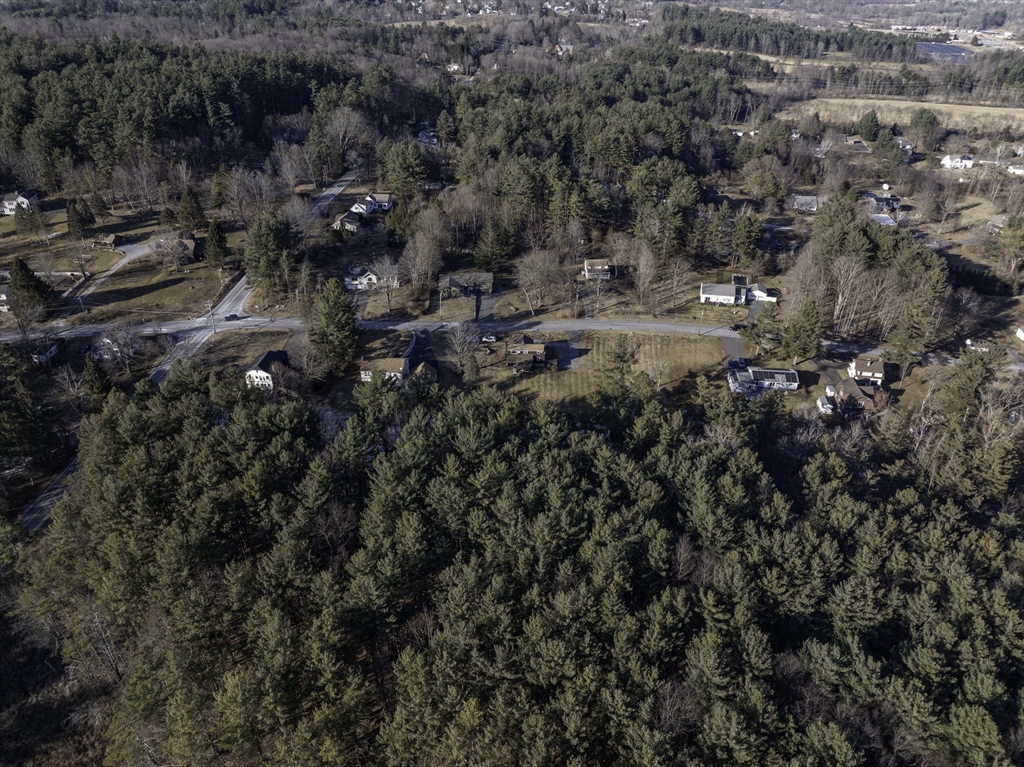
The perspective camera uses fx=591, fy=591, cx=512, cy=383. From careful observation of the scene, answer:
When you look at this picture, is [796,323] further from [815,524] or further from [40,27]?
[40,27]

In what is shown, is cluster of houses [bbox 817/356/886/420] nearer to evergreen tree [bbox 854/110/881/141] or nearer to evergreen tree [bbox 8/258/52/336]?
evergreen tree [bbox 8/258/52/336]

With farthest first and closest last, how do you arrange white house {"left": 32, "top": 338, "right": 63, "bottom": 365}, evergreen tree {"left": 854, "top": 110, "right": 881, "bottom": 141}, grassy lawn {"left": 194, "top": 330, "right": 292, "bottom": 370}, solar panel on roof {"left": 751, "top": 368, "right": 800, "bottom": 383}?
evergreen tree {"left": 854, "top": 110, "right": 881, "bottom": 141} < grassy lawn {"left": 194, "top": 330, "right": 292, "bottom": 370} < solar panel on roof {"left": 751, "top": 368, "right": 800, "bottom": 383} < white house {"left": 32, "top": 338, "right": 63, "bottom": 365}

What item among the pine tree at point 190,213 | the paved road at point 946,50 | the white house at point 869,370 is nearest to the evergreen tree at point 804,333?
the white house at point 869,370

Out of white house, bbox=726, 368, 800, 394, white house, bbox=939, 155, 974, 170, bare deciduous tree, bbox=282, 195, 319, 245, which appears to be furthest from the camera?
white house, bbox=939, 155, 974, 170

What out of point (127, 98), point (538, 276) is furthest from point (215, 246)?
point (127, 98)

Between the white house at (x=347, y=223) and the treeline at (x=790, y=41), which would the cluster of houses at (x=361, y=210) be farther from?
the treeline at (x=790, y=41)

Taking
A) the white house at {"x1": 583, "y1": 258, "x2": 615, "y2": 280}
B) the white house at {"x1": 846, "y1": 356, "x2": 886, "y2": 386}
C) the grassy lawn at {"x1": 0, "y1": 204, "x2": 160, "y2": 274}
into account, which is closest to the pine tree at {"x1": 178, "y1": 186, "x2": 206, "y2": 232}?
the grassy lawn at {"x1": 0, "y1": 204, "x2": 160, "y2": 274}
